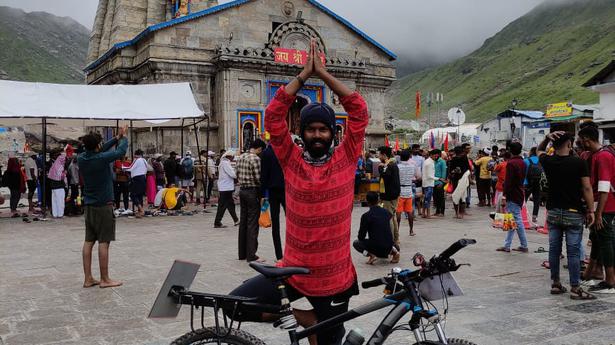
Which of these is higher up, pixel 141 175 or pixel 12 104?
pixel 12 104

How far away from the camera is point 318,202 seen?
3.11 meters

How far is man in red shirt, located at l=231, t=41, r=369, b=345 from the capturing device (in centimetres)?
309

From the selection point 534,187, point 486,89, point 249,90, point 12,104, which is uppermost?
point 486,89

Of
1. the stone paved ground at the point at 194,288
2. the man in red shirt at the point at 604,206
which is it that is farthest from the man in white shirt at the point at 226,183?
the man in red shirt at the point at 604,206

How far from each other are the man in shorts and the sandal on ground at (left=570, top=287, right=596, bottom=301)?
5.53m

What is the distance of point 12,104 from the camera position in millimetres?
12688

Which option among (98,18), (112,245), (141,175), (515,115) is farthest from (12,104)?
(515,115)

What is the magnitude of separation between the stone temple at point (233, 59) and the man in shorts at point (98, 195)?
16.4m

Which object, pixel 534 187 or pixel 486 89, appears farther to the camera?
pixel 486 89

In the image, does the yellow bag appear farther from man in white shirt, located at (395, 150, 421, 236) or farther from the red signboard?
the red signboard

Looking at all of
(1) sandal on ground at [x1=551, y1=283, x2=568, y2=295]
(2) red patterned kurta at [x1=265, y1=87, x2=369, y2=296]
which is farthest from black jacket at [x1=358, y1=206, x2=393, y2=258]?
(2) red patterned kurta at [x1=265, y1=87, x2=369, y2=296]

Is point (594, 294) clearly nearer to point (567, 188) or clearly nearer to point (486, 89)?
point (567, 188)

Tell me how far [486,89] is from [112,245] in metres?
123

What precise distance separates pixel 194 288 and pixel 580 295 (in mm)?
4598
